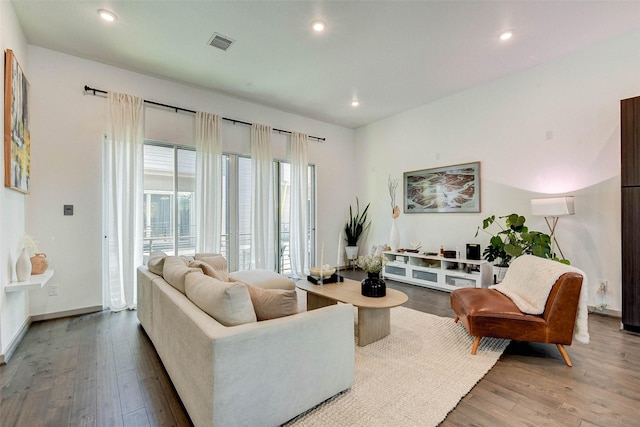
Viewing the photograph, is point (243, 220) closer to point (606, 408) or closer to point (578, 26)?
point (606, 408)

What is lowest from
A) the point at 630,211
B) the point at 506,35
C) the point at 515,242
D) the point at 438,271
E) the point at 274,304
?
the point at 438,271

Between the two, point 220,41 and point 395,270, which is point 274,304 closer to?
point 220,41

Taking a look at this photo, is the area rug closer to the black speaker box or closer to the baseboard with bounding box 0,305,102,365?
the black speaker box

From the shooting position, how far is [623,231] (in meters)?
3.06

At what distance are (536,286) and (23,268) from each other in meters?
4.83

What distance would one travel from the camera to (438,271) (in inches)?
187

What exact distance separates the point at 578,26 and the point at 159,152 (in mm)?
5592

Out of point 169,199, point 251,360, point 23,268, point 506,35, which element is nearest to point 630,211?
point 506,35

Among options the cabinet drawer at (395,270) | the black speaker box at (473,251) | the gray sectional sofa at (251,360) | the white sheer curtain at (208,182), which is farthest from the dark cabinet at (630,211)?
the white sheer curtain at (208,182)

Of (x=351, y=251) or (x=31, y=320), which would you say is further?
(x=351, y=251)

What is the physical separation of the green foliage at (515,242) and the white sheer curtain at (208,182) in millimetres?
4176

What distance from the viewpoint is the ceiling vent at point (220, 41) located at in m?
3.23

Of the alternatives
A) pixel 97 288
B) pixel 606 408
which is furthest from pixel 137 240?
pixel 606 408

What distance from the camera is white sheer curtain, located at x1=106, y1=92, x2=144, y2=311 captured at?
3.82 metres
